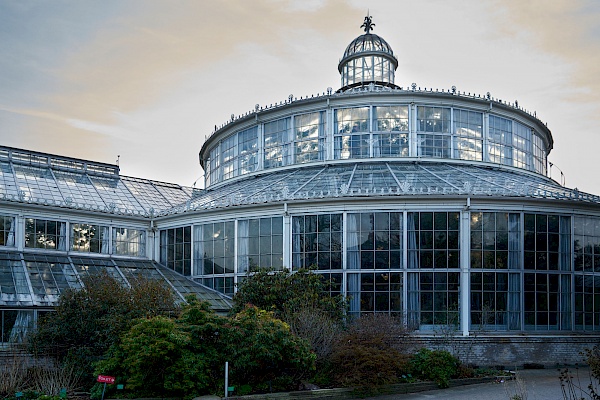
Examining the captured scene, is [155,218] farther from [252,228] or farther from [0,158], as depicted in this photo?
[0,158]

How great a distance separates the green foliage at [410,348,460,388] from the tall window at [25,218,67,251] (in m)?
22.5

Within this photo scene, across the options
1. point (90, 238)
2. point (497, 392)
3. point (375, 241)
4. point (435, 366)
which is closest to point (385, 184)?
point (375, 241)

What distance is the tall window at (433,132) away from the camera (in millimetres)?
39188

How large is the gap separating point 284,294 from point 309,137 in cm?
1607

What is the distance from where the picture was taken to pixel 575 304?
1280 inches

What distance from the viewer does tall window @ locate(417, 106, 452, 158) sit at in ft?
129

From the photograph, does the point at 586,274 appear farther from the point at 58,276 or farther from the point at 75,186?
the point at 75,186

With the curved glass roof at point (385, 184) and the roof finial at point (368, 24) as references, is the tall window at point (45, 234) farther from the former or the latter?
the roof finial at point (368, 24)

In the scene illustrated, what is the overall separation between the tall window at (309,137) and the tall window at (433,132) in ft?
22.0

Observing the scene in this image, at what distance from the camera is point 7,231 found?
3334 centimetres

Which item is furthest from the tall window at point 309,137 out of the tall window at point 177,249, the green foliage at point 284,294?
the green foliage at point 284,294

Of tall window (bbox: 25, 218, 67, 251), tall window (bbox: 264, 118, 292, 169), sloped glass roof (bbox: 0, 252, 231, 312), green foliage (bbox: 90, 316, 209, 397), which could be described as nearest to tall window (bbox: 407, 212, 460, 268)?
sloped glass roof (bbox: 0, 252, 231, 312)

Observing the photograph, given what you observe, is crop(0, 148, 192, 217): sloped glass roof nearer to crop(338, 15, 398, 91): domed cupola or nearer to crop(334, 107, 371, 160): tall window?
crop(334, 107, 371, 160): tall window

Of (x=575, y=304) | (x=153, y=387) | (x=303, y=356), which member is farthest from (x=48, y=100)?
(x=575, y=304)
